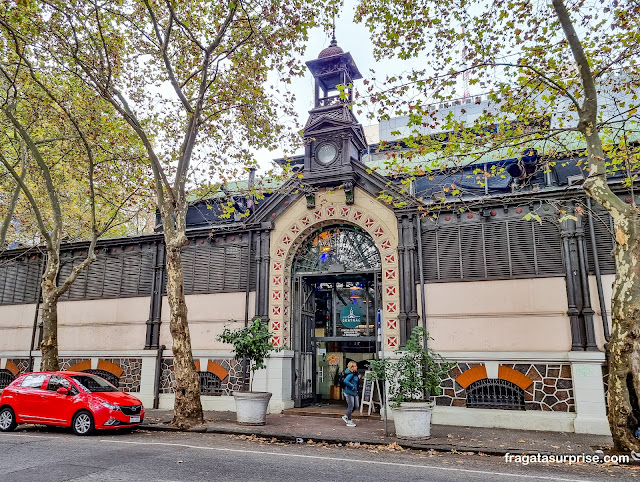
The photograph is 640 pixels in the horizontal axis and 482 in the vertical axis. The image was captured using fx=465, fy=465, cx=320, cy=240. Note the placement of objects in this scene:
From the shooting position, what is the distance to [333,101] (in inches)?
706

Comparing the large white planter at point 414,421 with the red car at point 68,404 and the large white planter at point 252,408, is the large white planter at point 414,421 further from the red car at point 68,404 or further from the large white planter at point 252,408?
the red car at point 68,404

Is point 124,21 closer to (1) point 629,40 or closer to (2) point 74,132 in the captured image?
(2) point 74,132

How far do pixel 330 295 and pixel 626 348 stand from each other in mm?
10401

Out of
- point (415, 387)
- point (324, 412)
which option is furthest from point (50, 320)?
point (415, 387)

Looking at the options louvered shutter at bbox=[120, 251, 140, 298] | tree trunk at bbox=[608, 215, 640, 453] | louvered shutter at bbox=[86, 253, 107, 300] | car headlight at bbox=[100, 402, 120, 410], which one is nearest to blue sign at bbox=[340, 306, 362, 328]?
car headlight at bbox=[100, 402, 120, 410]

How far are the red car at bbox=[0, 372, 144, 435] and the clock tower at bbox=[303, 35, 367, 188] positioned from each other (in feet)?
30.2

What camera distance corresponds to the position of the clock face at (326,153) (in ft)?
55.6

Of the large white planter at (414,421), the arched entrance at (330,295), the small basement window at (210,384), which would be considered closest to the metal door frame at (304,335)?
the arched entrance at (330,295)

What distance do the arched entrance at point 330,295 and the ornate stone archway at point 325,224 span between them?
0.37 meters

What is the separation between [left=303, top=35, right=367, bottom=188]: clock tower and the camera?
16.6 meters

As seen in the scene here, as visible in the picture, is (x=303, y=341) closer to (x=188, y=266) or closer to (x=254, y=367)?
(x=254, y=367)

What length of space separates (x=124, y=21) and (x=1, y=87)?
6784 millimetres

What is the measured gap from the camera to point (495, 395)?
13523mm

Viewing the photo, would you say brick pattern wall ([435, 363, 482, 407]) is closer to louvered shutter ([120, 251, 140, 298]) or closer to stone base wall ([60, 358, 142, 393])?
stone base wall ([60, 358, 142, 393])
